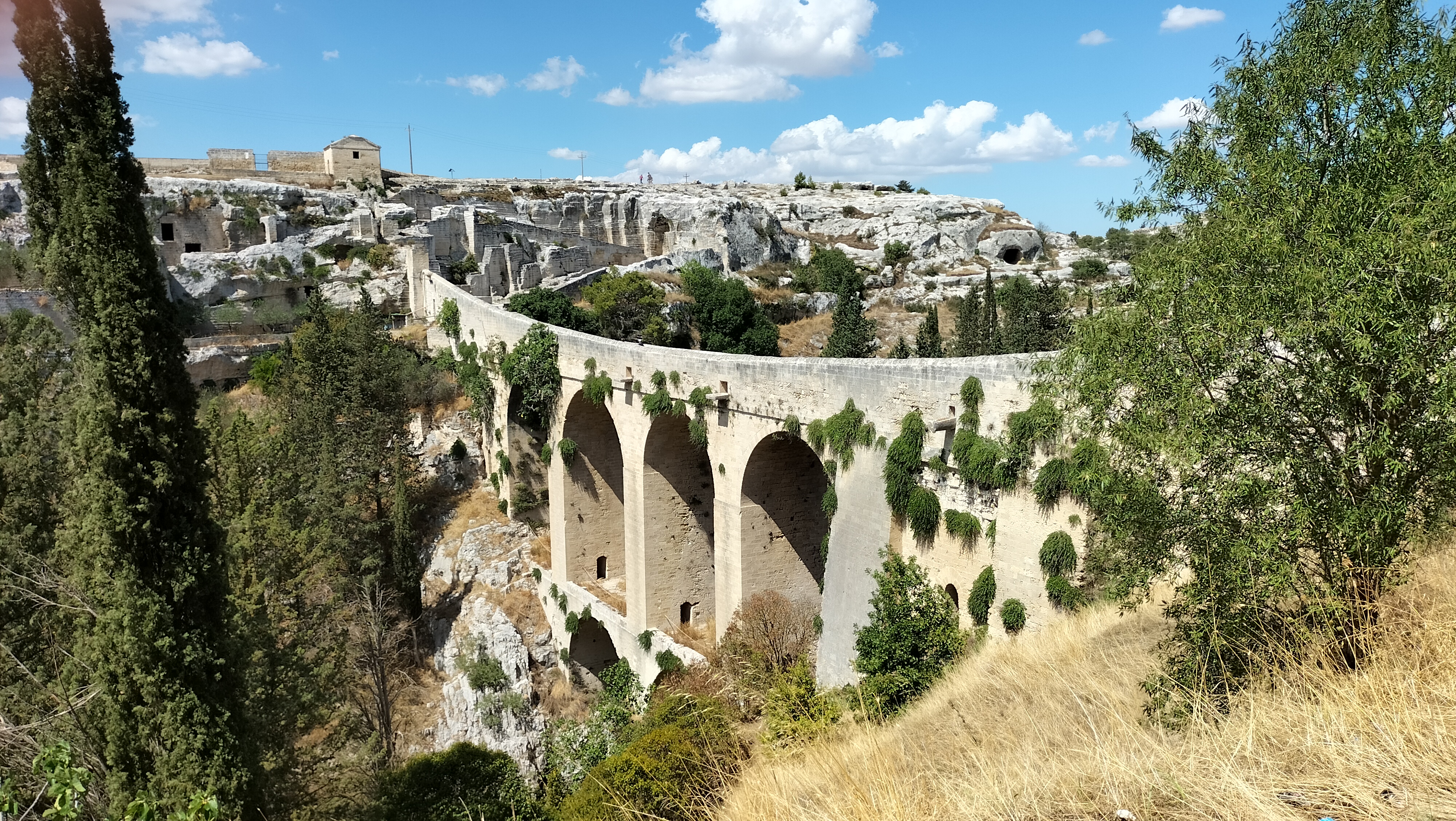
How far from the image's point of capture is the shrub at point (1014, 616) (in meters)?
10.2

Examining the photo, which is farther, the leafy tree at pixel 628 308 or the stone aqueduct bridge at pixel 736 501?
the leafy tree at pixel 628 308

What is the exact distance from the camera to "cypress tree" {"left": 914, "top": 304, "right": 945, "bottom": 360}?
29922mm

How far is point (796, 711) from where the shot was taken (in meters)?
10.2

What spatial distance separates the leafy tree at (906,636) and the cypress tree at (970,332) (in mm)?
18607

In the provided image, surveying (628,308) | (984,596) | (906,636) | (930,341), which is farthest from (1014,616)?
(628,308)

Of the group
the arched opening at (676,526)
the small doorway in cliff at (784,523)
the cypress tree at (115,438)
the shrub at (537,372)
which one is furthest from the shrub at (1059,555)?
the shrub at (537,372)

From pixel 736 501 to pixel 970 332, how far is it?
1750 cm

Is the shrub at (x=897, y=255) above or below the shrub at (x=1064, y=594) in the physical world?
above

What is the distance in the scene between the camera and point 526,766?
17.8 meters

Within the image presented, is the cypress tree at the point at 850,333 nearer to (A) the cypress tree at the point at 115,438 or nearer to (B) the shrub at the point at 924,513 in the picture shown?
(B) the shrub at the point at 924,513

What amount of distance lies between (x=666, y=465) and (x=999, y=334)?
17.4 meters

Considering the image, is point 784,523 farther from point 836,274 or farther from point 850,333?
point 836,274

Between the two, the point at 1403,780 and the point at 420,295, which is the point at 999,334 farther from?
the point at 1403,780

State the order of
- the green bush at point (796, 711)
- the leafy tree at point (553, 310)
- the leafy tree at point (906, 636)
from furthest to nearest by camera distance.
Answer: the leafy tree at point (553, 310), the leafy tree at point (906, 636), the green bush at point (796, 711)
